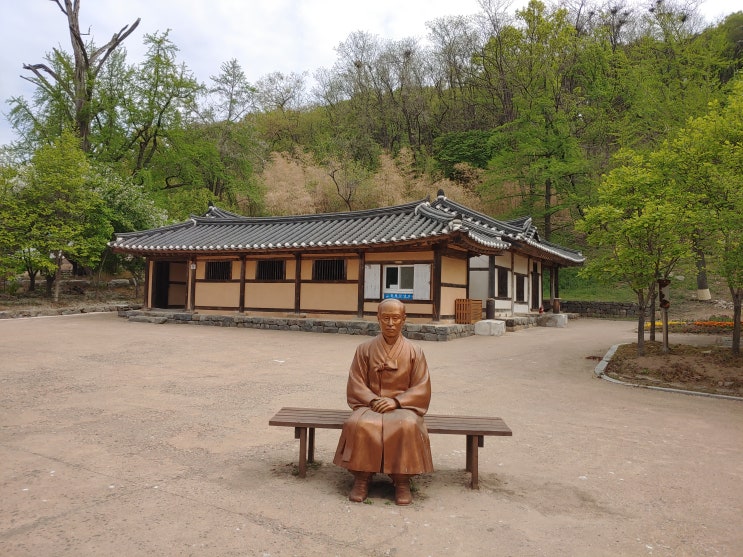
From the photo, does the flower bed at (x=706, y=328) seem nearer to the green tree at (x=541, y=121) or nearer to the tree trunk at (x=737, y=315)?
the tree trunk at (x=737, y=315)

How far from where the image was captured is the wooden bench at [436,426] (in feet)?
12.7

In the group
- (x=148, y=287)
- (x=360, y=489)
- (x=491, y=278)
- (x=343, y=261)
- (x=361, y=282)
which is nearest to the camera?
(x=360, y=489)

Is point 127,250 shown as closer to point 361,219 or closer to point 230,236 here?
point 230,236

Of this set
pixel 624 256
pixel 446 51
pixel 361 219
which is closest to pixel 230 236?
pixel 361 219

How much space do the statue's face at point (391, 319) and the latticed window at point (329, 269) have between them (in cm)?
1311

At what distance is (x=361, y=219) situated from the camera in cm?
1853

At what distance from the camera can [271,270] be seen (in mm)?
18312

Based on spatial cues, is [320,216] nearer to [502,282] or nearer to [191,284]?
[191,284]

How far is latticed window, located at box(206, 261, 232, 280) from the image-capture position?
19.1 meters

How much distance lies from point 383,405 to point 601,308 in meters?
24.5

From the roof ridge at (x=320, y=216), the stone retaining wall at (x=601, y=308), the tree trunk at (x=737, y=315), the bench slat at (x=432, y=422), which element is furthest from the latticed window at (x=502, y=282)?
the bench slat at (x=432, y=422)

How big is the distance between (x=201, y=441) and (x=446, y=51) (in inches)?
1631

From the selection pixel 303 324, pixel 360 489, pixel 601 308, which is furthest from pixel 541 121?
pixel 360 489

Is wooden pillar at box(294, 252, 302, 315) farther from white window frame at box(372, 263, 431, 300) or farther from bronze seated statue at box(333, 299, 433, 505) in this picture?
bronze seated statue at box(333, 299, 433, 505)
